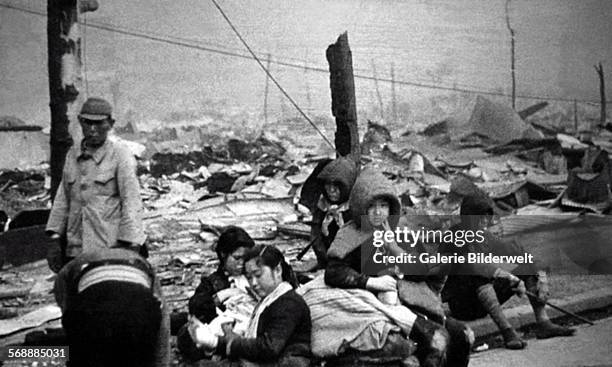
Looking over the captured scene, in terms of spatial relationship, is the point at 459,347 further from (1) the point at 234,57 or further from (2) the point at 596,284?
(1) the point at 234,57

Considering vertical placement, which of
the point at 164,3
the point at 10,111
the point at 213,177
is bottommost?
the point at 213,177

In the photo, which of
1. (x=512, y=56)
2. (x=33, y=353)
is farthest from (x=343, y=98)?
(x=33, y=353)

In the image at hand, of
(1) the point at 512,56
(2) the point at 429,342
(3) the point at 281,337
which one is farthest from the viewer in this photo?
(1) the point at 512,56

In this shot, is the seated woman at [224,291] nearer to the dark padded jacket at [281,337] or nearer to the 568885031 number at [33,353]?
the dark padded jacket at [281,337]

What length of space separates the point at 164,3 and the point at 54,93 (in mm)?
890

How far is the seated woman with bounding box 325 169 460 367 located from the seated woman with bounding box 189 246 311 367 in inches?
14.3

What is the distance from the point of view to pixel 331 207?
5645 mm

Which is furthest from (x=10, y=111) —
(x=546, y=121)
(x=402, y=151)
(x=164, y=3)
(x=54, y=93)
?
(x=546, y=121)

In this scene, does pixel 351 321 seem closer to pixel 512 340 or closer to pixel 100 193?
pixel 512 340

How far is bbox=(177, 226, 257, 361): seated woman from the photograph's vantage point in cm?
499

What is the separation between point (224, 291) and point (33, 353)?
106cm

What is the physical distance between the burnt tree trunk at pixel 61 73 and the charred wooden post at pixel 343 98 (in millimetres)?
1625

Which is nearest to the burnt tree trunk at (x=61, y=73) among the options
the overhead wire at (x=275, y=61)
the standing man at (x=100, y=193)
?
the overhead wire at (x=275, y=61)

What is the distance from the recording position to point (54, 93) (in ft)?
18.9
